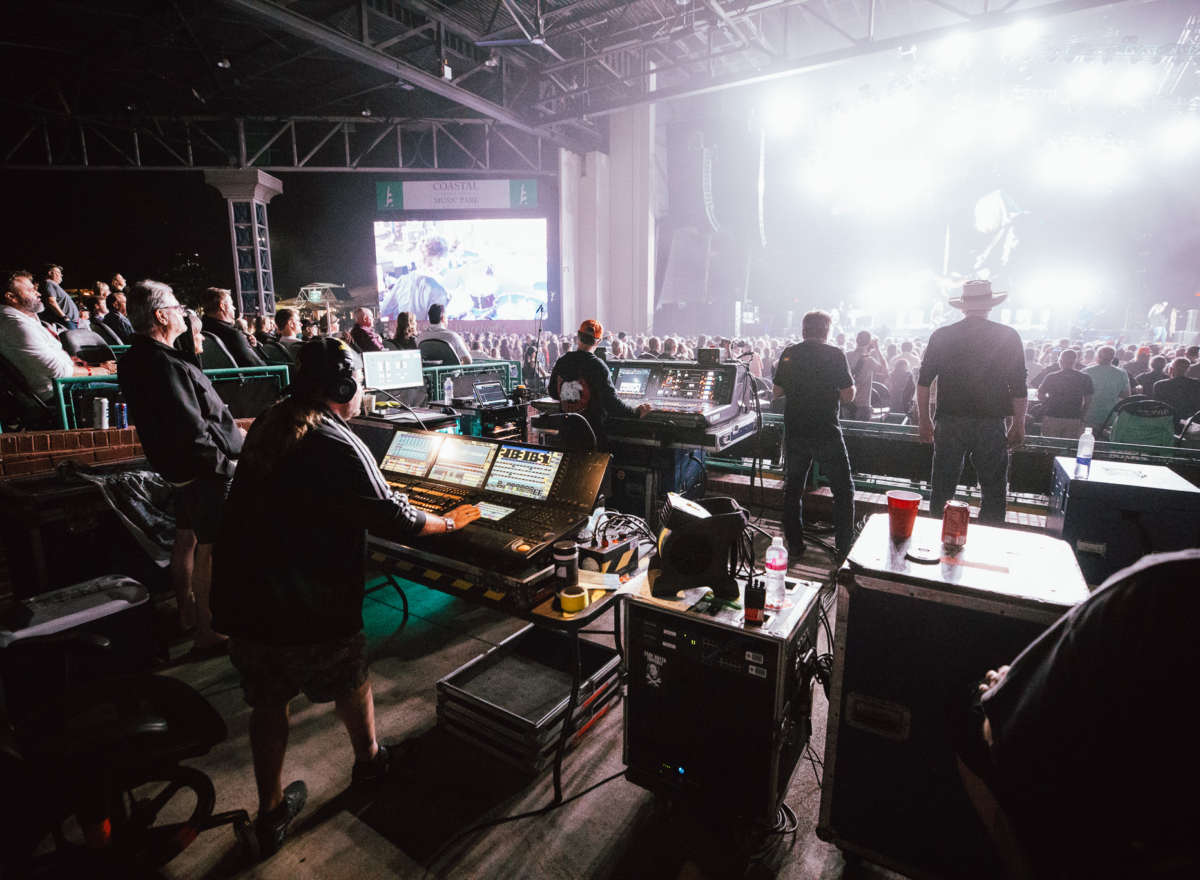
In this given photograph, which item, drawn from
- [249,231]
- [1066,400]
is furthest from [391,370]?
[249,231]

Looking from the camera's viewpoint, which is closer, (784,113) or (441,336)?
(441,336)

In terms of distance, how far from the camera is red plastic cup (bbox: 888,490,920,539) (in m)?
1.80

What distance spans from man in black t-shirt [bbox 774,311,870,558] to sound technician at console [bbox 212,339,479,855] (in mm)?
2829

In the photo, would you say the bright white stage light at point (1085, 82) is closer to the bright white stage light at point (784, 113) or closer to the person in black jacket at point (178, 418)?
the bright white stage light at point (784, 113)

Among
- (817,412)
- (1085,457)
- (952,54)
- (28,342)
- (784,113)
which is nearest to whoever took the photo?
(1085,457)

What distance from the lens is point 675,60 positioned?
8.85m

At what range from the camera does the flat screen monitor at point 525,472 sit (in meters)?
2.33

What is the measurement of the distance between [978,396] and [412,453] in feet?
10.4

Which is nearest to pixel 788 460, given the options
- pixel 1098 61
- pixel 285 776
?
pixel 285 776

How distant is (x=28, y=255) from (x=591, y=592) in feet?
45.8

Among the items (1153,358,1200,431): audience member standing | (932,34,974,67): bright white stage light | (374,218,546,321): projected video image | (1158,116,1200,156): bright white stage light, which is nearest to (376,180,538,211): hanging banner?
(374,218,546,321): projected video image

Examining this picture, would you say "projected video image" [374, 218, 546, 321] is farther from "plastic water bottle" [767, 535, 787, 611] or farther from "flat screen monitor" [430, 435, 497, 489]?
"plastic water bottle" [767, 535, 787, 611]

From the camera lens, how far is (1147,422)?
4914 millimetres

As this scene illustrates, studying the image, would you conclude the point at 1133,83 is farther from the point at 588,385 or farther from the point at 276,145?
the point at 276,145
